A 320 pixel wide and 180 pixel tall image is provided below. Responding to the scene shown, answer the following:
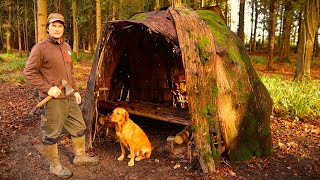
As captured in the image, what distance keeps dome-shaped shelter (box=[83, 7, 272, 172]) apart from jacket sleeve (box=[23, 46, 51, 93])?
53.3 inches

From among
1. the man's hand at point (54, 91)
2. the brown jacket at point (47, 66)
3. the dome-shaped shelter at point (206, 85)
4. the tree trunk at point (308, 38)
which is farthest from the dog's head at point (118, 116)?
the tree trunk at point (308, 38)

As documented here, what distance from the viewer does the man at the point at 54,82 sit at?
4.09 meters

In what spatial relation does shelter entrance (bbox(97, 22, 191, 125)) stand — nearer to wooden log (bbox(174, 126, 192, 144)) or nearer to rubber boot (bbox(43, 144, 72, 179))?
wooden log (bbox(174, 126, 192, 144))

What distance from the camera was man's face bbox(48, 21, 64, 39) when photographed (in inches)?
164

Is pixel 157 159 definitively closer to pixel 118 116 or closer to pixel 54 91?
pixel 118 116

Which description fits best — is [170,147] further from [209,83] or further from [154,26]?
→ [154,26]

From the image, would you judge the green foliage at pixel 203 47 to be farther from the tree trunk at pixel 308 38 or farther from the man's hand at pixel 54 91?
the tree trunk at pixel 308 38

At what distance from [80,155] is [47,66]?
171 centimetres

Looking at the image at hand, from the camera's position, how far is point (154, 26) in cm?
471

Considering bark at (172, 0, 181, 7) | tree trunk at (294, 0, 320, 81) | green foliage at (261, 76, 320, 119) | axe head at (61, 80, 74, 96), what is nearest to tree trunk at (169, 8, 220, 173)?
bark at (172, 0, 181, 7)

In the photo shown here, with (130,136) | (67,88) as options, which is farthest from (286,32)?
(67,88)

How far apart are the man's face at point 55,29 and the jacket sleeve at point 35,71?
31 centimetres

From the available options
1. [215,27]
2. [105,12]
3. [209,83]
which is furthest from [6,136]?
[105,12]

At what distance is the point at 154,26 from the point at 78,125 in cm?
209
